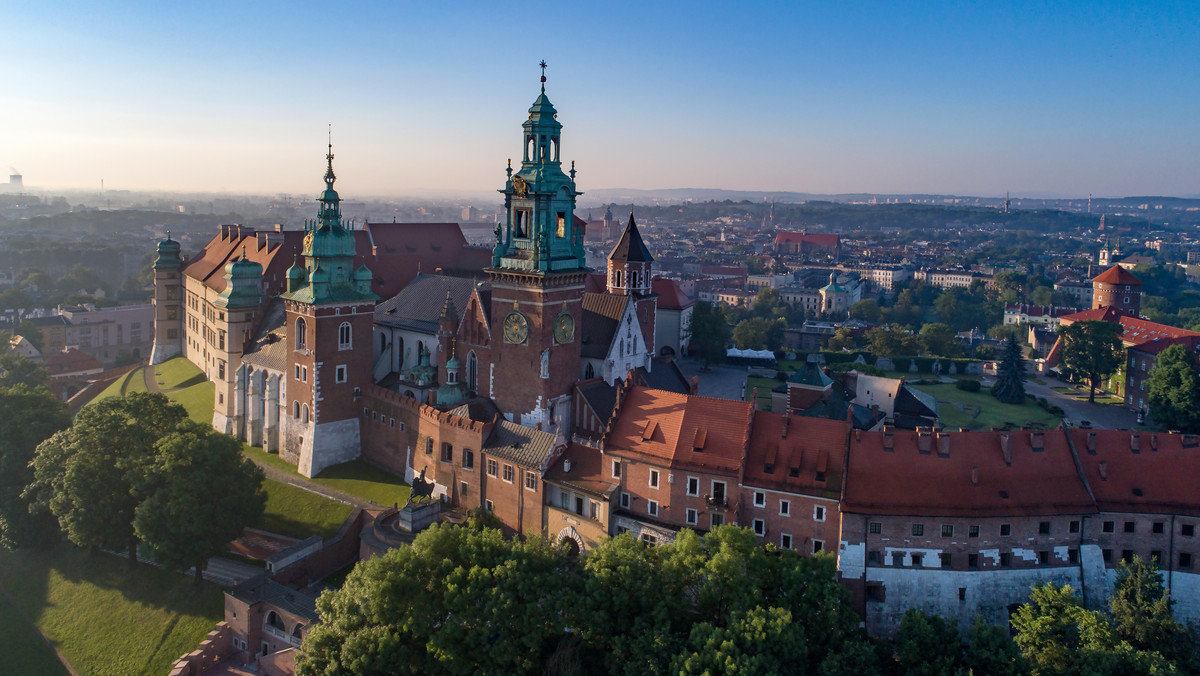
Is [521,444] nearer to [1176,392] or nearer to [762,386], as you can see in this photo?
[762,386]

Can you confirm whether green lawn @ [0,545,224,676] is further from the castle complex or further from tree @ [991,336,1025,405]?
tree @ [991,336,1025,405]

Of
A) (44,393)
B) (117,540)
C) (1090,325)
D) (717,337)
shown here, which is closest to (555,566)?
(117,540)

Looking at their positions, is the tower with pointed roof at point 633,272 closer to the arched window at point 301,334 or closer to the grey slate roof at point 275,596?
the arched window at point 301,334

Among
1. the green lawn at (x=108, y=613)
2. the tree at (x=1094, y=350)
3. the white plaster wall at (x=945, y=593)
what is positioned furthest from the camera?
the tree at (x=1094, y=350)

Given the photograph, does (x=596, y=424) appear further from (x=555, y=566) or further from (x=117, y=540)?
(x=117, y=540)

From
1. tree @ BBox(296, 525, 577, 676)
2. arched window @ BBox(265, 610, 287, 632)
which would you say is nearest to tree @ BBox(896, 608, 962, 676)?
tree @ BBox(296, 525, 577, 676)

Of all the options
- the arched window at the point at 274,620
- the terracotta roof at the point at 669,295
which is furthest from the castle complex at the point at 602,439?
the terracotta roof at the point at 669,295
